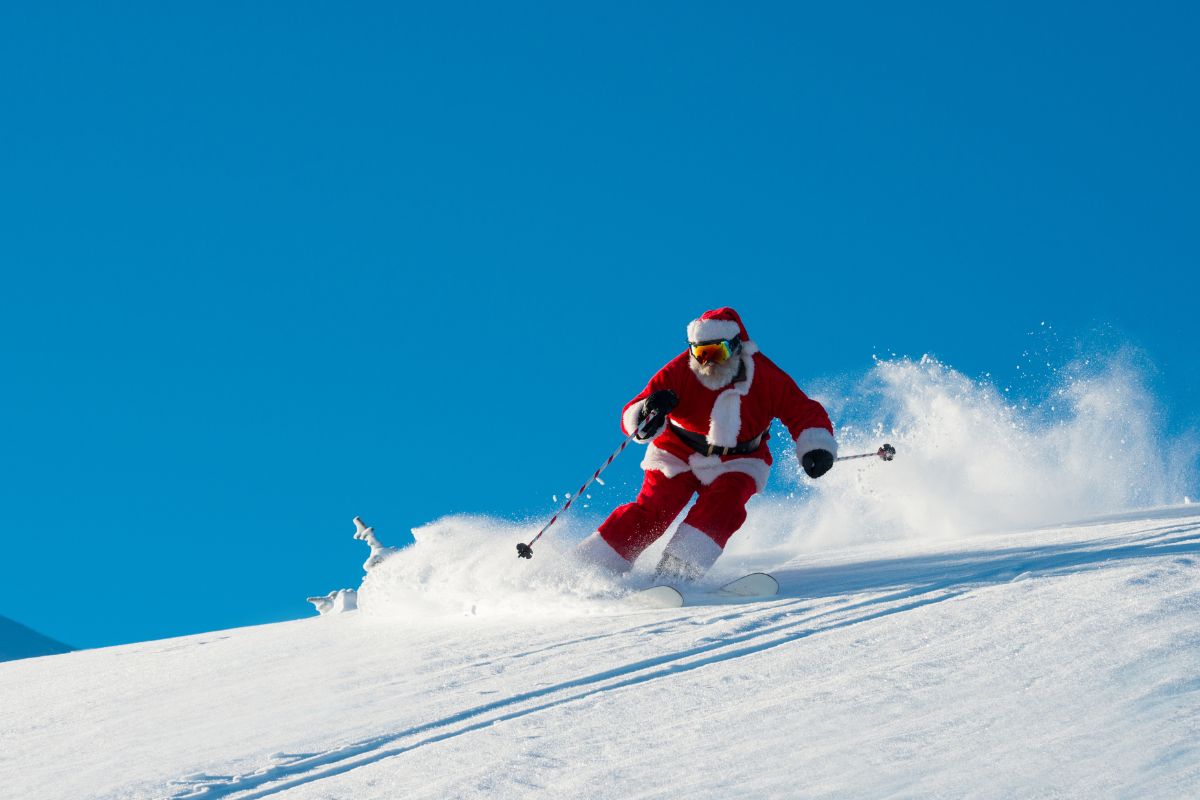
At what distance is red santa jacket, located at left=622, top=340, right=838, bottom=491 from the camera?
5.85 metres

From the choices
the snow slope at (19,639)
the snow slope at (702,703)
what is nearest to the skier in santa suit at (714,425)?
the snow slope at (702,703)

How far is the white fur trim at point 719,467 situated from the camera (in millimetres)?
5848

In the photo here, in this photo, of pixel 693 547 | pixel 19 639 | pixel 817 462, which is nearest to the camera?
pixel 693 547

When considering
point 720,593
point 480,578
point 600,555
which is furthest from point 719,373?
point 480,578

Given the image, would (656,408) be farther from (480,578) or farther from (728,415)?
(480,578)

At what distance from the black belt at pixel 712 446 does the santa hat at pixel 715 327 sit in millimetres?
497

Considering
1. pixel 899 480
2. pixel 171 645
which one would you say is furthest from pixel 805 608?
pixel 899 480

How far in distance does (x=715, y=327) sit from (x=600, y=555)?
1363 mm

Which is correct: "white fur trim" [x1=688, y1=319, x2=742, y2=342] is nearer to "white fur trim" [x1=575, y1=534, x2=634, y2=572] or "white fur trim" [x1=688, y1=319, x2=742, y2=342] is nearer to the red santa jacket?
the red santa jacket

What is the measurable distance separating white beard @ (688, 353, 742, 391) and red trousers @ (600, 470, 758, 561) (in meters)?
0.48

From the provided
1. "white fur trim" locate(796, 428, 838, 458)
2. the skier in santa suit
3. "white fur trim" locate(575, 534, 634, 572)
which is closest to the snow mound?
"white fur trim" locate(575, 534, 634, 572)

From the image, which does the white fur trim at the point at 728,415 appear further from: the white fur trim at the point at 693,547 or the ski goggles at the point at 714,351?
the white fur trim at the point at 693,547

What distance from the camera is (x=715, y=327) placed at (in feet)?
19.3

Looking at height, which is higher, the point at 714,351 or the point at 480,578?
the point at 714,351
